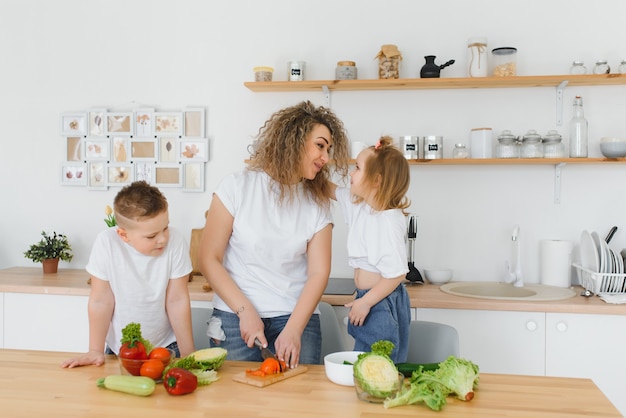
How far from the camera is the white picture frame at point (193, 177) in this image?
11.5 ft

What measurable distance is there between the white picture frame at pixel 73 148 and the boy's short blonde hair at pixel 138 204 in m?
1.90

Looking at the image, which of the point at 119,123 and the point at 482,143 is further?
the point at 119,123

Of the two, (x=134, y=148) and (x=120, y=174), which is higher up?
(x=134, y=148)

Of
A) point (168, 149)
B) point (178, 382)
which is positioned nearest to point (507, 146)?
point (168, 149)

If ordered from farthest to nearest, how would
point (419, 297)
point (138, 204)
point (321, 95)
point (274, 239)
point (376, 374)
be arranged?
point (321, 95), point (419, 297), point (274, 239), point (138, 204), point (376, 374)

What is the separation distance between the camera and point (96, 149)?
11.9 feet

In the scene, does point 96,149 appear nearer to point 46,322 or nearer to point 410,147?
point 46,322

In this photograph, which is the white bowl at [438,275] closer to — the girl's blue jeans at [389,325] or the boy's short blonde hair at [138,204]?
the girl's blue jeans at [389,325]

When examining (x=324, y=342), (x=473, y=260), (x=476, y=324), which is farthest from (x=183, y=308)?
(x=473, y=260)

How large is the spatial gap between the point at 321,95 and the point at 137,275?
5.57 ft

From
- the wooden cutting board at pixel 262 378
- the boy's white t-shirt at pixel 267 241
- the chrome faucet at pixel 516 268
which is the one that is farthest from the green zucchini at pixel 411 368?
the chrome faucet at pixel 516 268

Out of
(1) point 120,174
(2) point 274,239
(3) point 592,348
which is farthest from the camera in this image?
(1) point 120,174

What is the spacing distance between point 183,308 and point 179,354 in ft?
0.51

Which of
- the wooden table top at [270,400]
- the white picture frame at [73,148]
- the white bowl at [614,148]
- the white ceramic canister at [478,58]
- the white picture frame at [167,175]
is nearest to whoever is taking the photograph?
the wooden table top at [270,400]
